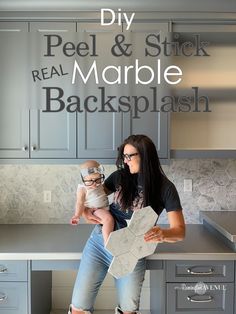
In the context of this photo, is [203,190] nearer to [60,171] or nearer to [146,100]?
[146,100]

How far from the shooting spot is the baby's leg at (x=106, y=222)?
1.93m

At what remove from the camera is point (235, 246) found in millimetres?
2078

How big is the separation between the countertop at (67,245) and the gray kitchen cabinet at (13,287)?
0.06m

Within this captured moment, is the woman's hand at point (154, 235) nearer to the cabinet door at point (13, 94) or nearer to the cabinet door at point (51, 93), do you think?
the cabinet door at point (51, 93)

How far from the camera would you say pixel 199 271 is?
2.11 meters

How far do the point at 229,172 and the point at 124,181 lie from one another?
1140 millimetres

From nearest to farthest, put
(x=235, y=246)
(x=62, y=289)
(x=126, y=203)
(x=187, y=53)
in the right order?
(x=126, y=203) → (x=235, y=246) → (x=187, y=53) → (x=62, y=289)

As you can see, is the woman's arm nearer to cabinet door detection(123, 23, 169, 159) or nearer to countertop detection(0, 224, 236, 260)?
countertop detection(0, 224, 236, 260)

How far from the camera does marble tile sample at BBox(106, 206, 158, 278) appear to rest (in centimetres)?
165

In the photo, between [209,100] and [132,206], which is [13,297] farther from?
[209,100]

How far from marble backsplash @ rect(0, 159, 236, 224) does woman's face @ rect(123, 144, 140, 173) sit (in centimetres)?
90

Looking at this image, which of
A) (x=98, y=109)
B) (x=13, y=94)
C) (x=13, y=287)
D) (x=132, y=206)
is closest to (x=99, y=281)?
(x=132, y=206)

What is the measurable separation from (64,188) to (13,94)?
0.76 m

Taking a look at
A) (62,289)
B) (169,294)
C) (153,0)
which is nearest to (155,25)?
(153,0)
